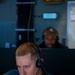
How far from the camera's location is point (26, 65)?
4.93ft

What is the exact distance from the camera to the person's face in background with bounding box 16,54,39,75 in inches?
58.4

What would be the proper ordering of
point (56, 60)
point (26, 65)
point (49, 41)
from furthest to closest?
point (49, 41)
point (56, 60)
point (26, 65)

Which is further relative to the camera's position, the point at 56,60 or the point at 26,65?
the point at 56,60

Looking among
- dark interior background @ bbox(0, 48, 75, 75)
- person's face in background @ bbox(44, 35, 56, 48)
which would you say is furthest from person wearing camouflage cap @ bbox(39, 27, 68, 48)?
dark interior background @ bbox(0, 48, 75, 75)

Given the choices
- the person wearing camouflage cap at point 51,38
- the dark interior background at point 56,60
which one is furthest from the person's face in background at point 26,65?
the person wearing camouflage cap at point 51,38

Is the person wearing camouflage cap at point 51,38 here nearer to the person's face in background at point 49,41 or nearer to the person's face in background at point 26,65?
the person's face in background at point 49,41

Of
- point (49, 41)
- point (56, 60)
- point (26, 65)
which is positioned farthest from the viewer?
point (49, 41)

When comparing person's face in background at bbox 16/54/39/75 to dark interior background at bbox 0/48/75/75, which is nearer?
person's face in background at bbox 16/54/39/75

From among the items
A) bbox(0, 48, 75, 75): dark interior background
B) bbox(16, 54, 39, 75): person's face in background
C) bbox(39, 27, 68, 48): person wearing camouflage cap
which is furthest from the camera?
bbox(39, 27, 68, 48): person wearing camouflage cap

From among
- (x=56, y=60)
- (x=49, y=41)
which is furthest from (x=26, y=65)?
(x=49, y=41)

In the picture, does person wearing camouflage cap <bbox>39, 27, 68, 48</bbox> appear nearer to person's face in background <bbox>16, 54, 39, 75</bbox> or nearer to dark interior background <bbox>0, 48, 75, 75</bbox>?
dark interior background <bbox>0, 48, 75, 75</bbox>

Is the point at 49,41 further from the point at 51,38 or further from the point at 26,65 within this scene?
the point at 26,65

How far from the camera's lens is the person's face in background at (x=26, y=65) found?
1482 millimetres

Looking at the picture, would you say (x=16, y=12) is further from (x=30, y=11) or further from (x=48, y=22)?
(x=48, y=22)
